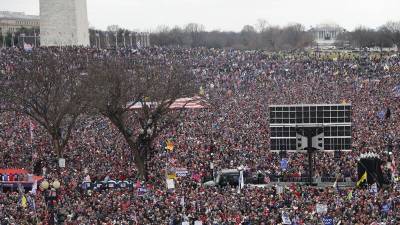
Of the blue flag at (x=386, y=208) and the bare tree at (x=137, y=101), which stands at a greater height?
the bare tree at (x=137, y=101)

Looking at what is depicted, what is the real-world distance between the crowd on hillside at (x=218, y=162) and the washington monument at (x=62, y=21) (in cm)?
1069

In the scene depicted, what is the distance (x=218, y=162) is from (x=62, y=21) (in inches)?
2071

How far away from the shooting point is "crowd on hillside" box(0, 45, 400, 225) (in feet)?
77.9

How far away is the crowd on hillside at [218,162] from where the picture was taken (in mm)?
23750

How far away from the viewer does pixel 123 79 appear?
3981cm

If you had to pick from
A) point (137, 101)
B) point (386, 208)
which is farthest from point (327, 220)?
point (137, 101)

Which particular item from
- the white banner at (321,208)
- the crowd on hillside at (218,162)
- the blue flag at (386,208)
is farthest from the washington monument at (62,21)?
the blue flag at (386,208)

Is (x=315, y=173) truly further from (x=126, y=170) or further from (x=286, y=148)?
(x=126, y=170)

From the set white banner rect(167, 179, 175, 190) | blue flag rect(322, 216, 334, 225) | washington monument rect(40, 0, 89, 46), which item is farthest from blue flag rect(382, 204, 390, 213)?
washington monument rect(40, 0, 89, 46)

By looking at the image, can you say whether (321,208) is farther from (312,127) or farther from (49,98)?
(49,98)

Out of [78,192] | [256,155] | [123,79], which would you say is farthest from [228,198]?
[123,79]

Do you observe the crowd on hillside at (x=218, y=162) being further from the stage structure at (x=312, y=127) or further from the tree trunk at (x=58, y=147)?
the stage structure at (x=312, y=127)

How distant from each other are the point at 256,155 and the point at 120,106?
7336mm

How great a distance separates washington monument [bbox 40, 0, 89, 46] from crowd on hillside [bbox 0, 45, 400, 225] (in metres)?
10.7
